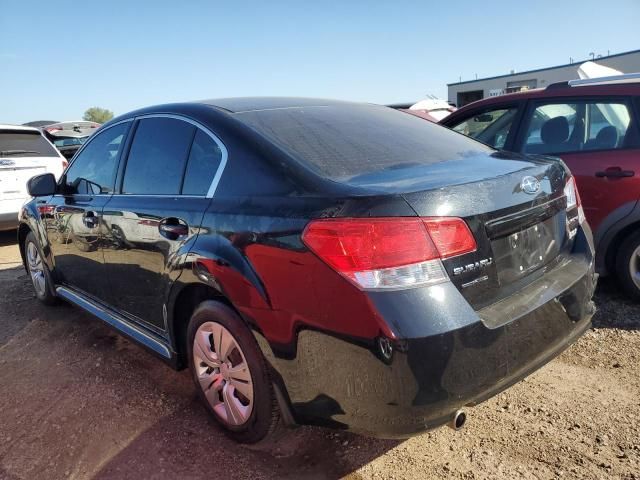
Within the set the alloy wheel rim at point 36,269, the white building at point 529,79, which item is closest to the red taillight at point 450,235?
the alloy wheel rim at point 36,269

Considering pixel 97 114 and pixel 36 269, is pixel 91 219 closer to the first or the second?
pixel 36 269

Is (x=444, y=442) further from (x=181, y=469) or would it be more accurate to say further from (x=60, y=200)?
(x=60, y=200)

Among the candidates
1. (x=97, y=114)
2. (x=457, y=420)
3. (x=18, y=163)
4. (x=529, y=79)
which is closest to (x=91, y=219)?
(x=457, y=420)

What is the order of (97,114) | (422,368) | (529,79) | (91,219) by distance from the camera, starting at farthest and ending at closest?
(97,114) < (529,79) < (91,219) < (422,368)

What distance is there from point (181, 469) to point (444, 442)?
123 centimetres

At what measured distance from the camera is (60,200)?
402cm

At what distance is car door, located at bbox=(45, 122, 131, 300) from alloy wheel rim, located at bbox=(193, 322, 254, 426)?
3.75 ft

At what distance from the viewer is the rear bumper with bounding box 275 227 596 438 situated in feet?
6.09

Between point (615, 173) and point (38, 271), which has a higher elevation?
point (615, 173)

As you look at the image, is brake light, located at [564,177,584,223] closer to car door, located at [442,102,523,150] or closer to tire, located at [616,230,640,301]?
tire, located at [616,230,640,301]

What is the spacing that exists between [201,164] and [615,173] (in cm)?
293

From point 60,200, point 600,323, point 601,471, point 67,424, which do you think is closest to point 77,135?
point 60,200

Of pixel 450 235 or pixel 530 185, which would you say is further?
pixel 530 185

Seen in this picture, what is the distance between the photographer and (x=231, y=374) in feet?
8.18
